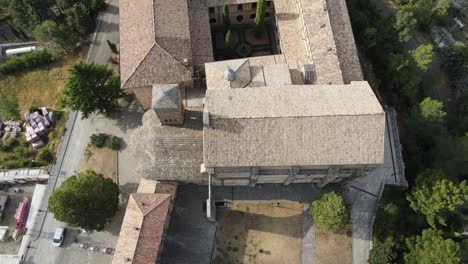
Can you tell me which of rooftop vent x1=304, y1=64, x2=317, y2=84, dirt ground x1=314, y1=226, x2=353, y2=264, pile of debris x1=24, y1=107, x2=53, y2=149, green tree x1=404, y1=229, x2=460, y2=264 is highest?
rooftop vent x1=304, y1=64, x2=317, y2=84

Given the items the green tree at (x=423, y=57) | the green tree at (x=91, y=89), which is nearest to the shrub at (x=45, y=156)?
the green tree at (x=91, y=89)

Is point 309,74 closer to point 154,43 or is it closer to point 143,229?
point 154,43

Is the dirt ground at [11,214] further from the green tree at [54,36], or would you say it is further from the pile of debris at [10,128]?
the green tree at [54,36]

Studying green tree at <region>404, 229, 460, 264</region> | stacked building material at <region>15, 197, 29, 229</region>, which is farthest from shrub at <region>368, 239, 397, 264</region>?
stacked building material at <region>15, 197, 29, 229</region>

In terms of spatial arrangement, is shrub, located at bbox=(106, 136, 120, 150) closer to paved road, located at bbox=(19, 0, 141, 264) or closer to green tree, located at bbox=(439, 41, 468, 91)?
paved road, located at bbox=(19, 0, 141, 264)

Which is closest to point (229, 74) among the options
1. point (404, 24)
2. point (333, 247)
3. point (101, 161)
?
point (101, 161)

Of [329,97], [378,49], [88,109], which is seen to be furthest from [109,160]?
[378,49]
